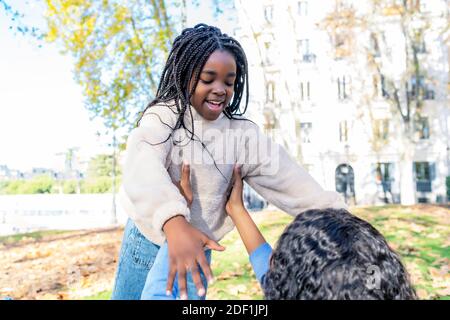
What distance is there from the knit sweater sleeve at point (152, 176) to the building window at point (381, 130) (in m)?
5.51

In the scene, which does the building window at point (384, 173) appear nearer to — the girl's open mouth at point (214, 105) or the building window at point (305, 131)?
the building window at point (305, 131)

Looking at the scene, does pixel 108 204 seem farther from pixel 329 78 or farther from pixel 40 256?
pixel 329 78

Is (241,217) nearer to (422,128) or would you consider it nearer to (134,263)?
(134,263)

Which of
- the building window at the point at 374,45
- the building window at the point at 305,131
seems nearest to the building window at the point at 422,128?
the building window at the point at 374,45

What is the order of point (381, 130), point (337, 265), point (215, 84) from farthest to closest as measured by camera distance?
1. point (381, 130)
2. point (215, 84)
3. point (337, 265)

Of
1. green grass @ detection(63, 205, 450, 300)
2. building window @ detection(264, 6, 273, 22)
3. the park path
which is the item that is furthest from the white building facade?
the park path

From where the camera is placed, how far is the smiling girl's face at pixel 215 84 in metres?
0.72

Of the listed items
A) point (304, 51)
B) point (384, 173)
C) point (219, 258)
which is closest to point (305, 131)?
point (304, 51)

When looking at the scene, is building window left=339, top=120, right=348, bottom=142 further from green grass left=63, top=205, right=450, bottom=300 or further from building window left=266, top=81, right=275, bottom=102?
green grass left=63, top=205, right=450, bottom=300

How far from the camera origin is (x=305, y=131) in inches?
213

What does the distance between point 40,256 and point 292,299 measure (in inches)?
119

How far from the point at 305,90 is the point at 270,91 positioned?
1.53 ft

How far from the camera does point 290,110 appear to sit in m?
5.21
